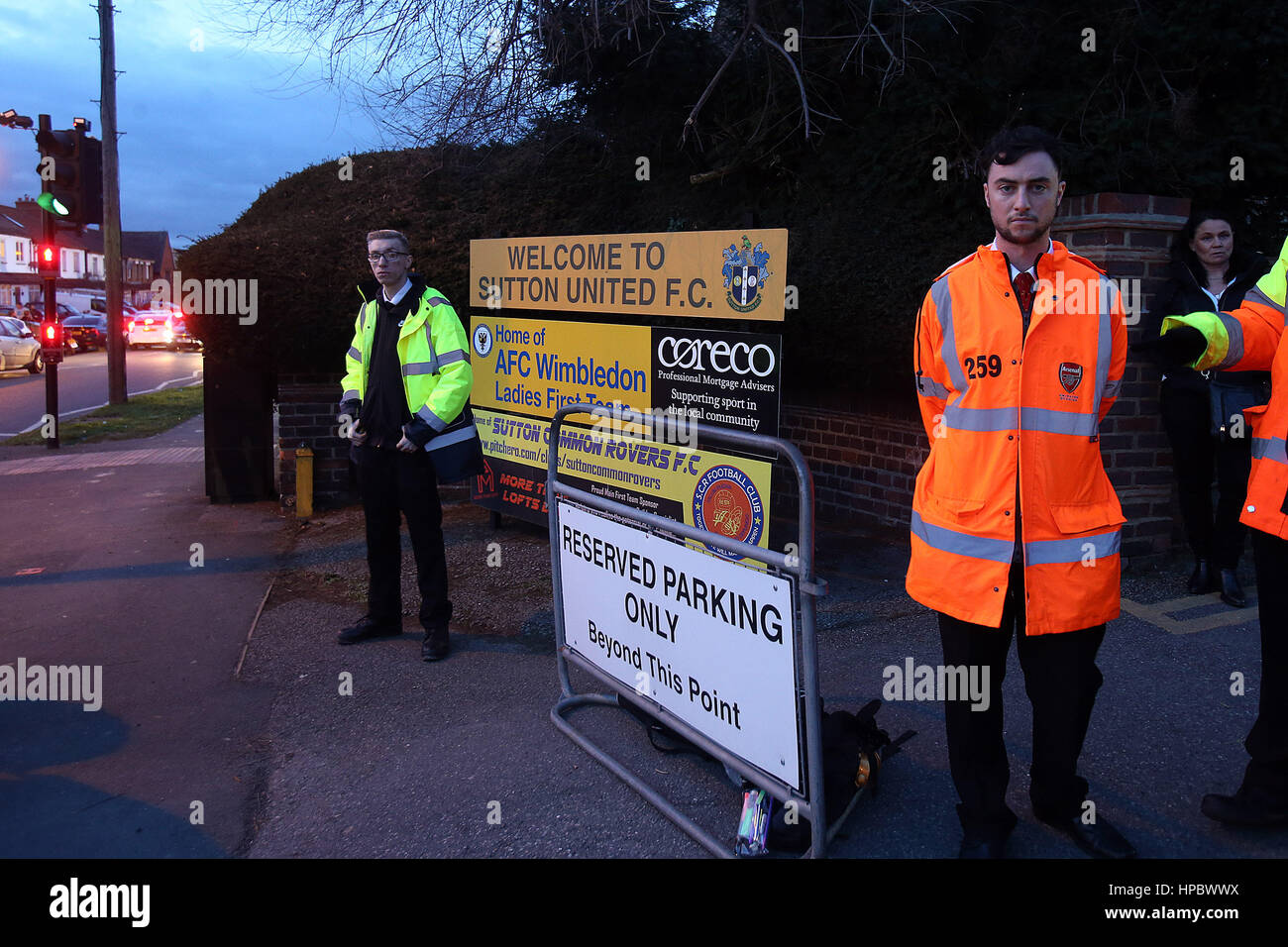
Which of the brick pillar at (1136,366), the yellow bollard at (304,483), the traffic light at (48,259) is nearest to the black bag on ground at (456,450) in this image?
the brick pillar at (1136,366)

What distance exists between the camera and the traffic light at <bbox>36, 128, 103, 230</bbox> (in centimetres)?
1214

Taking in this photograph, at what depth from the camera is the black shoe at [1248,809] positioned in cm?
320

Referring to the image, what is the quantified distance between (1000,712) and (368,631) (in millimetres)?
3566

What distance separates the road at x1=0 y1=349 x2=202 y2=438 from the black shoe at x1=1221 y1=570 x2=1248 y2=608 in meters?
15.2

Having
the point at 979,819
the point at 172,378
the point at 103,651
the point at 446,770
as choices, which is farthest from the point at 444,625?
the point at 172,378

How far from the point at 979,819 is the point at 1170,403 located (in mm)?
3433

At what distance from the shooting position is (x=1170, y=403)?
221 inches

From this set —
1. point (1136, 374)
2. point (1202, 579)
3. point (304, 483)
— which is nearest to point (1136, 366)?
point (1136, 374)

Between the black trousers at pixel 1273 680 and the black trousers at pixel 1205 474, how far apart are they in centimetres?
234

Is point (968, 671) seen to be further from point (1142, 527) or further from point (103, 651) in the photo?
point (103, 651)

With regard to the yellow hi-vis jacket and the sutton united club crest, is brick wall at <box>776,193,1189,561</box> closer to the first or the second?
the sutton united club crest

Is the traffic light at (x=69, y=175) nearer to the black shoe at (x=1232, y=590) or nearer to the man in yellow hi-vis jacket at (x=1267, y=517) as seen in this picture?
the black shoe at (x=1232, y=590)

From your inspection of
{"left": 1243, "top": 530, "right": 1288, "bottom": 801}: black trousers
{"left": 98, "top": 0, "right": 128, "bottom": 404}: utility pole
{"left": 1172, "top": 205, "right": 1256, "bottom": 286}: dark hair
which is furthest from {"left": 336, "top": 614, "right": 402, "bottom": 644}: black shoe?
{"left": 98, "top": 0, "right": 128, "bottom": 404}: utility pole

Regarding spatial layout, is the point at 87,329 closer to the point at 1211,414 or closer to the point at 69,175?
the point at 69,175
